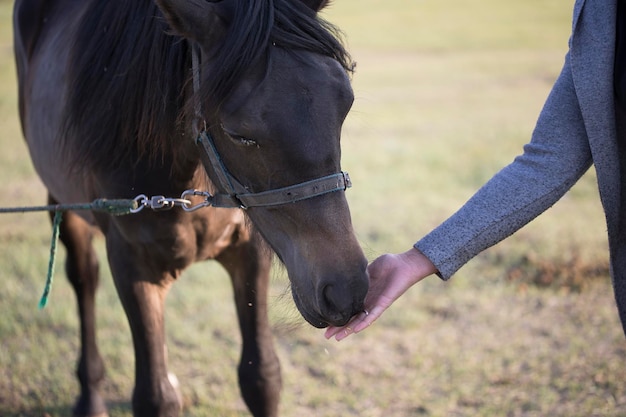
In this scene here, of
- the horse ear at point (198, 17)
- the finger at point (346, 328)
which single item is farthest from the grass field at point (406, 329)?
the horse ear at point (198, 17)

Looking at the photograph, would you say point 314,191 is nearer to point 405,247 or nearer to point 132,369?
point 132,369

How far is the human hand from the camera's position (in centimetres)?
194

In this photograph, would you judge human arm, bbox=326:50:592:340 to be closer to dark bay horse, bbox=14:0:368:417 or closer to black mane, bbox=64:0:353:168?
dark bay horse, bbox=14:0:368:417

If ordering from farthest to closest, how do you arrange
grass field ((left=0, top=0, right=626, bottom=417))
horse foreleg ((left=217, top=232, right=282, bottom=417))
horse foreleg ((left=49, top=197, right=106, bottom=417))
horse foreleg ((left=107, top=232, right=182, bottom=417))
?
horse foreleg ((left=49, top=197, right=106, bottom=417)) < grass field ((left=0, top=0, right=626, bottom=417)) < horse foreleg ((left=217, top=232, right=282, bottom=417)) < horse foreleg ((left=107, top=232, right=182, bottom=417))

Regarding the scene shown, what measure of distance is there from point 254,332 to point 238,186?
1237mm

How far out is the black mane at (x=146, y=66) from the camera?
1.91m

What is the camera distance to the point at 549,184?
1999mm

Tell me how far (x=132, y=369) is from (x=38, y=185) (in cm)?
478

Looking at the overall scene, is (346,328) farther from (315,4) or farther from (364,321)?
(315,4)

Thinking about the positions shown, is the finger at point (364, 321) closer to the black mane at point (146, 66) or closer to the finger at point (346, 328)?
the finger at point (346, 328)

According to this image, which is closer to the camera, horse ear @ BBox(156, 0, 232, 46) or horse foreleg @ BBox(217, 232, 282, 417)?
horse ear @ BBox(156, 0, 232, 46)

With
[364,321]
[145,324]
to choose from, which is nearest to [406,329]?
[145,324]

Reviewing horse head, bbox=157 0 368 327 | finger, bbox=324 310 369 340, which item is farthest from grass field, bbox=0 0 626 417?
horse head, bbox=157 0 368 327

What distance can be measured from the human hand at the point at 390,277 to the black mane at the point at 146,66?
25.3 inches
